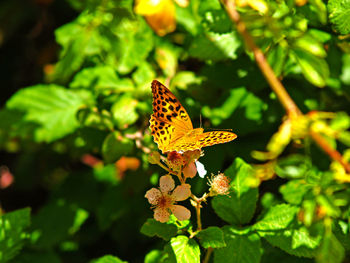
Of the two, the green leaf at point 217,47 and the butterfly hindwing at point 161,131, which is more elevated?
the green leaf at point 217,47

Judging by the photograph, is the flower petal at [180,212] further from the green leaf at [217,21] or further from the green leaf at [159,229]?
the green leaf at [217,21]

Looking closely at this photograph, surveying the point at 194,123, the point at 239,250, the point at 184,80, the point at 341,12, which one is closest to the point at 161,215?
the point at 239,250

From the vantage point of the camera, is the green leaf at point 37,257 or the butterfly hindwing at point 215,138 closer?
the butterfly hindwing at point 215,138

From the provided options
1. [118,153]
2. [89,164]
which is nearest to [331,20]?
[118,153]

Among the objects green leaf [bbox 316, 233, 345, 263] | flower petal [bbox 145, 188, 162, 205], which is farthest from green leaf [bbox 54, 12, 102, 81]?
green leaf [bbox 316, 233, 345, 263]

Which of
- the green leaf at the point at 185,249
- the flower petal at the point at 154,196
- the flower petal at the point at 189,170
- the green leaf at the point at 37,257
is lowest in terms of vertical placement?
the green leaf at the point at 37,257

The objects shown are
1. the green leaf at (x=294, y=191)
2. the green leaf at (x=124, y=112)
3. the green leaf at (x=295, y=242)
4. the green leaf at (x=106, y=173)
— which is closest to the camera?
the green leaf at (x=295, y=242)

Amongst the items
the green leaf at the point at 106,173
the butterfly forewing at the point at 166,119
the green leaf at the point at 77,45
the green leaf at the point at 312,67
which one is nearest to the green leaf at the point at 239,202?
the butterfly forewing at the point at 166,119
